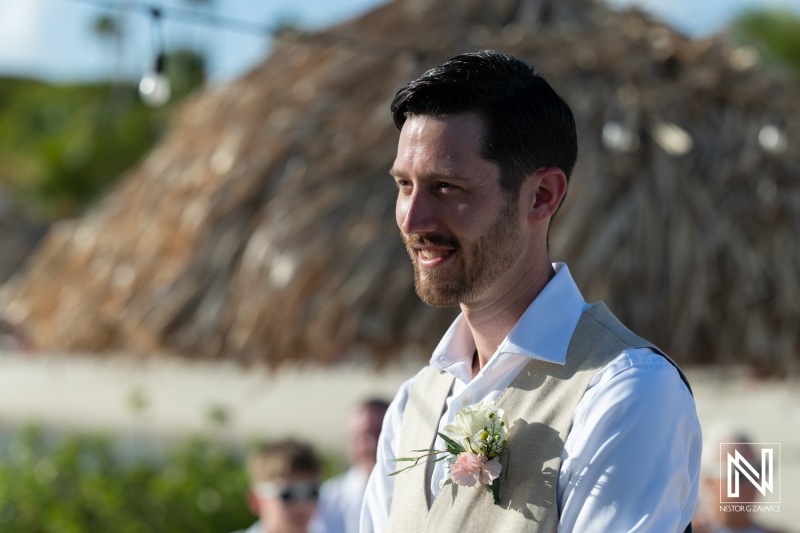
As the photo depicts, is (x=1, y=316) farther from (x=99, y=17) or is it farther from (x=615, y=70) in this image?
(x=99, y=17)

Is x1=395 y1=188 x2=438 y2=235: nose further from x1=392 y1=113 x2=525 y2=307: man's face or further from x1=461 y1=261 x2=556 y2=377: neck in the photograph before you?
x1=461 y1=261 x2=556 y2=377: neck

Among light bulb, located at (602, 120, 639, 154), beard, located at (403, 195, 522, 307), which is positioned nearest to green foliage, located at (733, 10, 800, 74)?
light bulb, located at (602, 120, 639, 154)

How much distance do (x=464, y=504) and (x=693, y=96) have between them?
4.23 m

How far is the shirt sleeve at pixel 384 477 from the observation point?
177 centimetres

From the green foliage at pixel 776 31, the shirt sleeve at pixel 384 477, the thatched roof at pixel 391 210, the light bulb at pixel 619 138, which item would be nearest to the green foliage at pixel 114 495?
the thatched roof at pixel 391 210

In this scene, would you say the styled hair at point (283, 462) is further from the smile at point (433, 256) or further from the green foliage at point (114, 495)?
the smile at point (433, 256)

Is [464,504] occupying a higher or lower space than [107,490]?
higher

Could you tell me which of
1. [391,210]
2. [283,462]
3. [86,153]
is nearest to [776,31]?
[391,210]

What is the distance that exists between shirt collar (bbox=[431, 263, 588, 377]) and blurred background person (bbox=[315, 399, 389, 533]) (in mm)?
2879

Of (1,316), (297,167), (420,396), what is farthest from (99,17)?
(420,396)

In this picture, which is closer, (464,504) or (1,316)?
(464,504)

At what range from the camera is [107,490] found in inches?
230

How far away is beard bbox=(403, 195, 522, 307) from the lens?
157 centimetres

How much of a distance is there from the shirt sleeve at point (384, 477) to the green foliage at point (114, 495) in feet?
13.9
